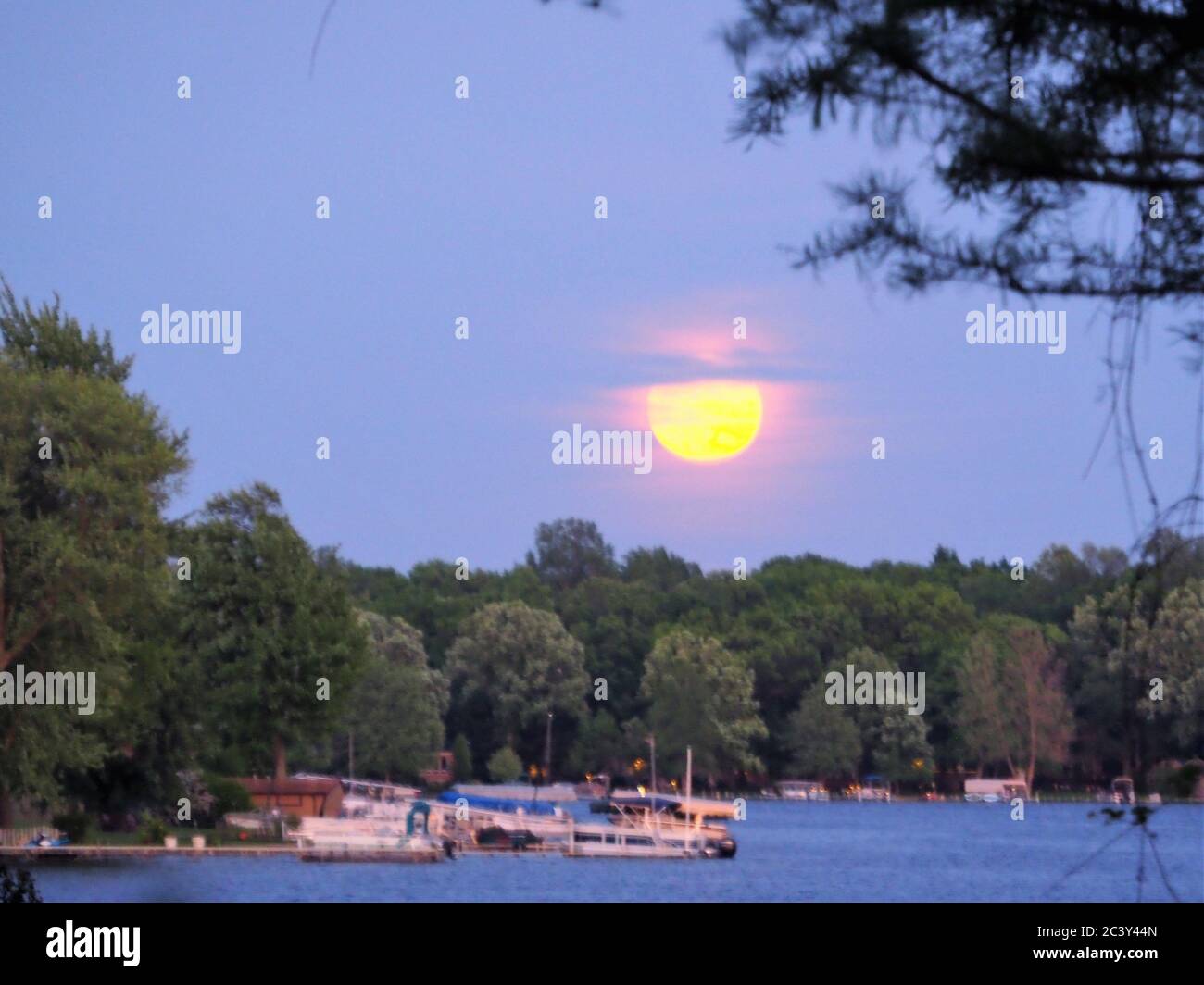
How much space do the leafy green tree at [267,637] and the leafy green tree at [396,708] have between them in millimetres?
5992

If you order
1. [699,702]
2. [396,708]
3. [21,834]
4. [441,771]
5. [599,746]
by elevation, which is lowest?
[441,771]

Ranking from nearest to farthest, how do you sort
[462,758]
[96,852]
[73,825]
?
1. [96,852]
2. [73,825]
3. [462,758]

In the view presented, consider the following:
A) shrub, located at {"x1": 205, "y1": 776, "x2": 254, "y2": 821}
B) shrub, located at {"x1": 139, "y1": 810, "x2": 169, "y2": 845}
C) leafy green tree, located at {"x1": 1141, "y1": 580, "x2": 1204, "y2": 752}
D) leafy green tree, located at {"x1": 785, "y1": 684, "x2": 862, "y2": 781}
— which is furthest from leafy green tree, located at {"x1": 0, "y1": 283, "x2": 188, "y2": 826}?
leafy green tree, located at {"x1": 785, "y1": 684, "x2": 862, "y2": 781}

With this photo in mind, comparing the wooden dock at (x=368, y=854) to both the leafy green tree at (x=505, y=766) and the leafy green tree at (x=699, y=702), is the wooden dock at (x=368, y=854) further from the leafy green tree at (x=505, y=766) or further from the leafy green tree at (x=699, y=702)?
the leafy green tree at (x=699, y=702)

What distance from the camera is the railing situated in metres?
32.6

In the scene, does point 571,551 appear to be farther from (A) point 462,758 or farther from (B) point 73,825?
(B) point 73,825

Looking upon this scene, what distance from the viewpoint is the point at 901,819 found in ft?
211

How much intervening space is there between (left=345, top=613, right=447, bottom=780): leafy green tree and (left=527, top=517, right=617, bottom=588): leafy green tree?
61.8ft

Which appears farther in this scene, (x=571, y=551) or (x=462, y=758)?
(x=571, y=551)

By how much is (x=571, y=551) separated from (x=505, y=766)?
63.7 feet

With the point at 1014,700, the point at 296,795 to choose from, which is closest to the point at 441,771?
the point at 296,795

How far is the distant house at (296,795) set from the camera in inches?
1716

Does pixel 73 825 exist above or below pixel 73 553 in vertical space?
below

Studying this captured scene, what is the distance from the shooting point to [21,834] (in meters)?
33.4
